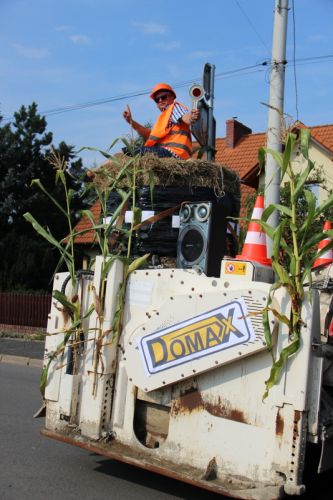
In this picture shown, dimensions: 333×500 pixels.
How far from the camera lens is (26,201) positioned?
19.8m

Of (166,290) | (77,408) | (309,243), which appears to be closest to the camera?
(309,243)

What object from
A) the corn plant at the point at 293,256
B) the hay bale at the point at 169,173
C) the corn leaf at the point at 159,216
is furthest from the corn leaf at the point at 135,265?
the corn plant at the point at 293,256

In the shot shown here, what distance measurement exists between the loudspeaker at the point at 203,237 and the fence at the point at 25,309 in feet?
44.1

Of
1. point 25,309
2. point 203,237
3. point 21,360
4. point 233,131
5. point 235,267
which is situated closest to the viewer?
point 235,267

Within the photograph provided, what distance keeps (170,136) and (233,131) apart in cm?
1795

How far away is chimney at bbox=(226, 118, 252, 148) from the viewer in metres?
23.0

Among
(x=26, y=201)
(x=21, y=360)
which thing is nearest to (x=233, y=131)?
(x=26, y=201)

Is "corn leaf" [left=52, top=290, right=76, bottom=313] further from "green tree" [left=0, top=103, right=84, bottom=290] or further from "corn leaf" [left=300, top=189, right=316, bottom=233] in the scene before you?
"green tree" [left=0, top=103, right=84, bottom=290]

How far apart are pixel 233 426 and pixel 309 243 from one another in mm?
1184

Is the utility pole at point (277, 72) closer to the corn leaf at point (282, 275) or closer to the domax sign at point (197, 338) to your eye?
the domax sign at point (197, 338)

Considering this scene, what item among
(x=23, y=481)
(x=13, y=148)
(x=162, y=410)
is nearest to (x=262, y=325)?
(x=162, y=410)

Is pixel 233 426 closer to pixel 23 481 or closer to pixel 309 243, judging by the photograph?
pixel 309 243

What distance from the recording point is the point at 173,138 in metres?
5.60

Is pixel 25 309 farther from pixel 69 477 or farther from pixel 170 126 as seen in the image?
pixel 69 477
